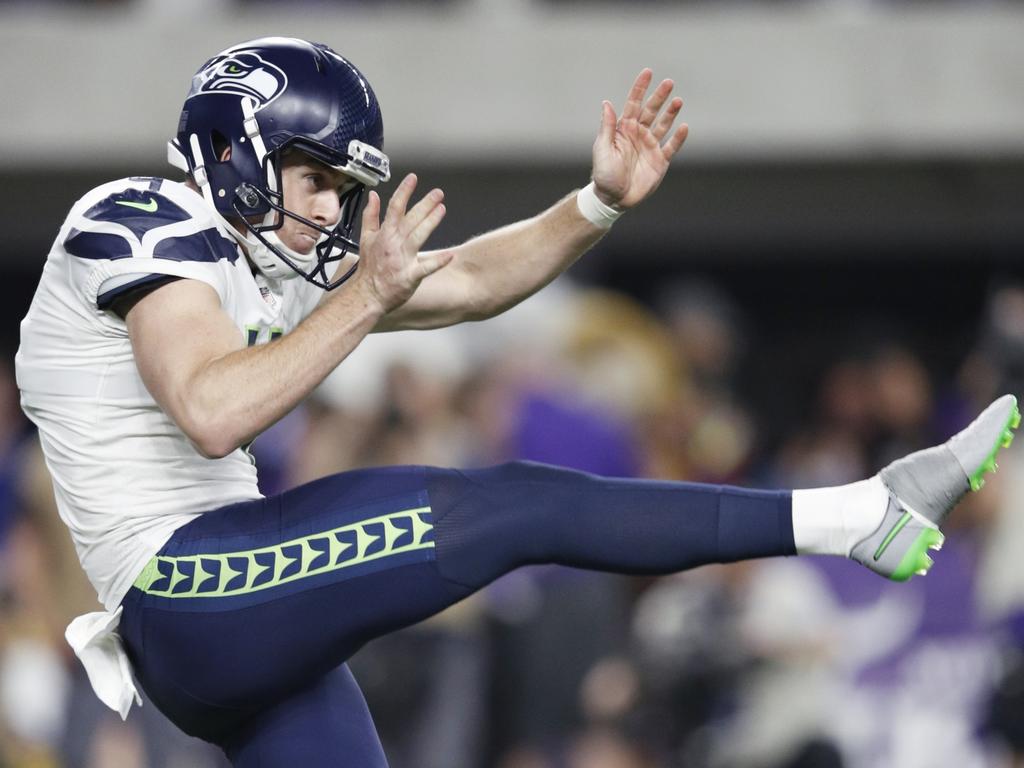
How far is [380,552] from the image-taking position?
10.5 ft

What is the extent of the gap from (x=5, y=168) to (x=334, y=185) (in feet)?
22.3

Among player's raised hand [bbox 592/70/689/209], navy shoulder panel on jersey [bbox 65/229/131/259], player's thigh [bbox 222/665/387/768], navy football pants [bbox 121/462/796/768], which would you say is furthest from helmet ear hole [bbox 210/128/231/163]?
player's thigh [bbox 222/665/387/768]

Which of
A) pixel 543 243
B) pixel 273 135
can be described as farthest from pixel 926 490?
pixel 273 135

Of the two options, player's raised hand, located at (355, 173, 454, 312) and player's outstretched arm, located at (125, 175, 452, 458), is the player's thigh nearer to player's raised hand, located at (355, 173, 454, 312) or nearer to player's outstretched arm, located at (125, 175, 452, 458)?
player's outstretched arm, located at (125, 175, 452, 458)

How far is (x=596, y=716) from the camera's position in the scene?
601 centimetres

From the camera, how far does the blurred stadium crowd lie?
6059mm

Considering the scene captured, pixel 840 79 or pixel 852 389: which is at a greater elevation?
pixel 840 79

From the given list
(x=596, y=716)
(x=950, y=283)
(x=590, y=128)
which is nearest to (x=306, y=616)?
(x=596, y=716)

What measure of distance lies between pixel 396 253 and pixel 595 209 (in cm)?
86

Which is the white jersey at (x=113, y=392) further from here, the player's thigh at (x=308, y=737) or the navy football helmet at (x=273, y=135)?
the player's thigh at (x=308, y=737)

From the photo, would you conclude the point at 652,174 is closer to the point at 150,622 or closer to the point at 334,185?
the point at 334,185

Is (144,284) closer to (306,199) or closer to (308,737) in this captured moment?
(306,199)

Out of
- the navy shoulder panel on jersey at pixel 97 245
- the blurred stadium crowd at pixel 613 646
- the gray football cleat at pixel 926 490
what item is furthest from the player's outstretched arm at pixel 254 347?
the blurred stadium crowd at pixel 613 646

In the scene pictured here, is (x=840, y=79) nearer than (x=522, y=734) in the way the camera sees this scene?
No
